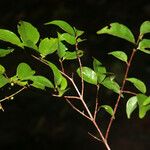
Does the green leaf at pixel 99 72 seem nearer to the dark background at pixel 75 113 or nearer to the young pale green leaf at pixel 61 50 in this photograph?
the young pale green leaf at pixel 61 50

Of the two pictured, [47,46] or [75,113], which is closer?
[47,46]

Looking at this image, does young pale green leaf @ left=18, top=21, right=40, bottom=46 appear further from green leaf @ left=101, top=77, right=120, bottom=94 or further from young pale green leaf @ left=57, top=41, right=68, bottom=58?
green leaf @ left=101, top=77, right=120, bottom=94

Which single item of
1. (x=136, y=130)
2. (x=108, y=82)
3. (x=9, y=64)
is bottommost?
(x=136, y=130)

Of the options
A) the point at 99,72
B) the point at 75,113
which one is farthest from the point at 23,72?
the point at 75,113

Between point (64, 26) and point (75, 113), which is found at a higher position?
point (64, 26)

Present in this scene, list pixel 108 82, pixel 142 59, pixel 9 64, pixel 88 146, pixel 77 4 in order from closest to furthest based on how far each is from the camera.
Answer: pixel 108 82 < pixel 88 146 < pixel 142 59 < pixel 9 64 < pixel 77 4

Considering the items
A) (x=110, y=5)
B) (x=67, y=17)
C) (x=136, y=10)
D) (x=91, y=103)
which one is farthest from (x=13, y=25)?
(x=91, y=103)

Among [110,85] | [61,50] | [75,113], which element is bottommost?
[75,113]

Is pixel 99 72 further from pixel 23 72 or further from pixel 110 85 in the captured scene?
pixel 23 72

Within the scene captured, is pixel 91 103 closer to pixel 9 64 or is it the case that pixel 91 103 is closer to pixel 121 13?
pixel 9 64

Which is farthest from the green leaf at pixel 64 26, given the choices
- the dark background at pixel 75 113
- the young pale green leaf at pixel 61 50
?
the dark background at pixel 75 113
